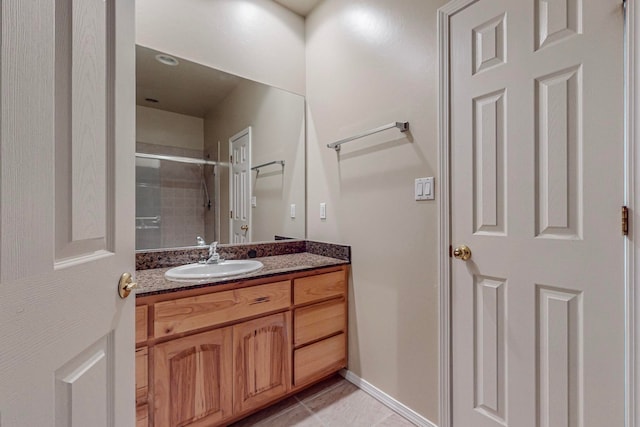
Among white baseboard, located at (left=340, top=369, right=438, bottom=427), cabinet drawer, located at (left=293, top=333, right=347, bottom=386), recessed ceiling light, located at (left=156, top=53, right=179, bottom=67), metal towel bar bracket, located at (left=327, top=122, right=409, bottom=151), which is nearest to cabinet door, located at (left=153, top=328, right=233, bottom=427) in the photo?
cabinet drawer, located at (left=293, top=333, right=347, bottom=386)

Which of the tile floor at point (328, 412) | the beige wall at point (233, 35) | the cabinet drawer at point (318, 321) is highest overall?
the beige wall at point (233, 35)

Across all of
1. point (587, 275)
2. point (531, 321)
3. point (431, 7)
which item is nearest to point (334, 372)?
point (531, 321)

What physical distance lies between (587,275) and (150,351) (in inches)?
66.0

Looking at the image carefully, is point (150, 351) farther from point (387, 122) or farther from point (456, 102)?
point (456, 102)

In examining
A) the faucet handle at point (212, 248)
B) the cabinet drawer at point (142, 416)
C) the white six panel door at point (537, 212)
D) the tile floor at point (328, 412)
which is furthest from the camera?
the faucet handle at point (212, 248)

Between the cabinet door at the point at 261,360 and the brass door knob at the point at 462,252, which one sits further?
the cabinet door at the point at 261,360

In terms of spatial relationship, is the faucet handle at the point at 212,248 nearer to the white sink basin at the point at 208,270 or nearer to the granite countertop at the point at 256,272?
the white sink basin at the point at 208,270

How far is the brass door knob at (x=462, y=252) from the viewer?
1.29 metres

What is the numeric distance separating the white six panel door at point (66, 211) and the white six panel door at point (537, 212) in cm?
131

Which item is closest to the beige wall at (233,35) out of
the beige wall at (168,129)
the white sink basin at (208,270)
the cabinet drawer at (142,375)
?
the beige wall at (168,129)

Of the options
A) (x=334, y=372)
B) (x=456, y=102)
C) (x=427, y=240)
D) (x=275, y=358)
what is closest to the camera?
(x=456, y=102)

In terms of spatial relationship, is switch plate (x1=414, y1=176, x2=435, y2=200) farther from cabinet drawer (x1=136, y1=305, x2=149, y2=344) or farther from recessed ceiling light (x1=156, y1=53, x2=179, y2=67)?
recessed ceiling light (x1=156, y1=53, x2=179, y2=67)

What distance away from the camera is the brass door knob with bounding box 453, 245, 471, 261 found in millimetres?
1285

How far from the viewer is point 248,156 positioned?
205 centimetres
